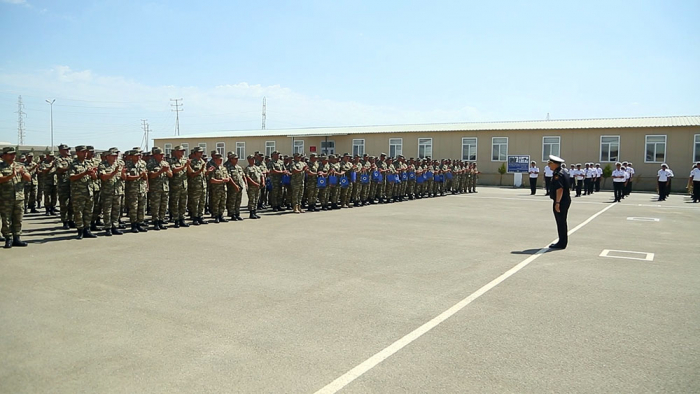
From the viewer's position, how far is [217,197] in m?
13.3

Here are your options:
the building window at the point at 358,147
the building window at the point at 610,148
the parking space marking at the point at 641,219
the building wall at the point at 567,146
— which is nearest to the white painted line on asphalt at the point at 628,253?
the parking space marking at the point at 641,219

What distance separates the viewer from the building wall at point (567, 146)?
104ft

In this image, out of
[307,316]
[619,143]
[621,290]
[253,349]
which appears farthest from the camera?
[619,143]

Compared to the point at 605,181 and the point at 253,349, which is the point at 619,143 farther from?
the point at 253,349

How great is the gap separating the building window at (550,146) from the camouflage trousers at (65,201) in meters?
31.0

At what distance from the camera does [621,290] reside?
6645 mm

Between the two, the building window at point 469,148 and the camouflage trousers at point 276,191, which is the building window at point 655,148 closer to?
the building window at point 469,148

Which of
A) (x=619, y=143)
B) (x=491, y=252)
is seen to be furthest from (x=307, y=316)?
(x=619, y=143)

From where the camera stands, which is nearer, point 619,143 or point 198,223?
point 198,223

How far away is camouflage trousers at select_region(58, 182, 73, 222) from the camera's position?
1169cm

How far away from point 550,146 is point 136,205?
3068cm

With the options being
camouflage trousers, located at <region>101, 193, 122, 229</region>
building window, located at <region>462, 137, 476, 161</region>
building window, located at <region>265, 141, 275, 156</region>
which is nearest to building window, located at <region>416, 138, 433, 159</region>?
building window, located at <region>462, 137, 476, 161</region>

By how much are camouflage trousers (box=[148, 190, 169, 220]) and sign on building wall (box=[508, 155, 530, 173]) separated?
95.9ft

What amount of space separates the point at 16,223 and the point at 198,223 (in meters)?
4.19
